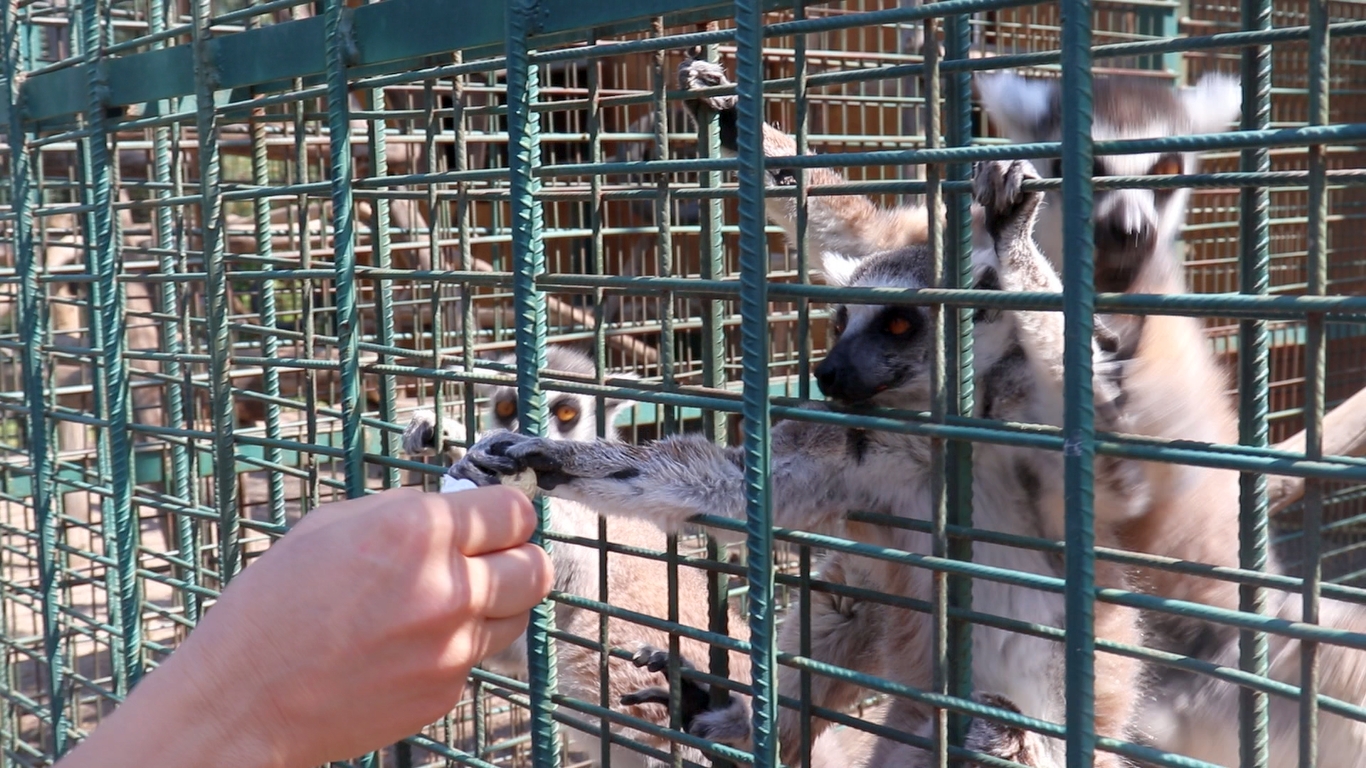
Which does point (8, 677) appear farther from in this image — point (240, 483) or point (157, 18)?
point (157, 18)

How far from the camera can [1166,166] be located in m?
2.24

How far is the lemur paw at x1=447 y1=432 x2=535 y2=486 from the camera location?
1859 mm

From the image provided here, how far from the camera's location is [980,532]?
1.45 m

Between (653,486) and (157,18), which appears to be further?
(157,18)

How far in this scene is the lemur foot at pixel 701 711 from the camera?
7.38ft

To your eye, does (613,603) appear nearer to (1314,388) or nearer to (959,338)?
(959,338)

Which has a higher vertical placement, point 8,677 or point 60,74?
point 60,74

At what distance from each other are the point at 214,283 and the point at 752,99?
152 cm

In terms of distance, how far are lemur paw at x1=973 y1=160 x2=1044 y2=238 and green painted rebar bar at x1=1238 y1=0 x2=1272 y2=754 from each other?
29 centimetres

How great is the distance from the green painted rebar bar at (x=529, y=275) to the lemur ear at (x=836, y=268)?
1.24m

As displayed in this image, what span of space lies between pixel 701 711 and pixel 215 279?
4.49 feet

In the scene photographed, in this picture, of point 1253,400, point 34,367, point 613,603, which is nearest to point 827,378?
point 1253,400

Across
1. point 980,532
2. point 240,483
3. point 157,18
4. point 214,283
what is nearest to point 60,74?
point 157,18

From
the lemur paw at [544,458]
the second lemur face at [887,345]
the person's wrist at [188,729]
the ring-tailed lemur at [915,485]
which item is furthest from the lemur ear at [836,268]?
the person's wrist at [188,729]
